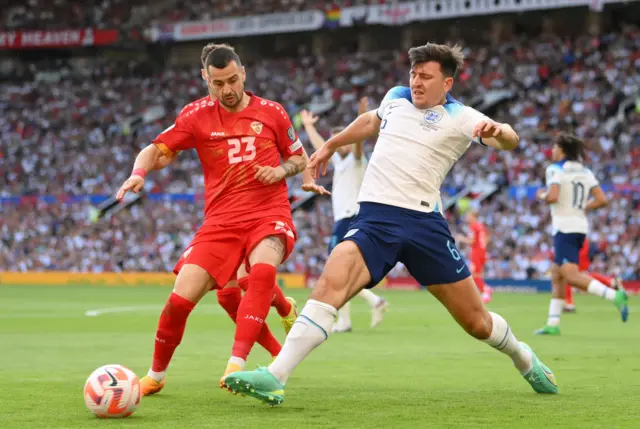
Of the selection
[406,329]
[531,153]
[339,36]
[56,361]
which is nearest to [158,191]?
[339,36]

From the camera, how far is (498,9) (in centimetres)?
3938

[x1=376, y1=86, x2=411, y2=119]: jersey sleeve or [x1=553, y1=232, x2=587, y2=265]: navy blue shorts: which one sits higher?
[x1=376, y1=86, x2=411, y2=119]: jersey sleeve

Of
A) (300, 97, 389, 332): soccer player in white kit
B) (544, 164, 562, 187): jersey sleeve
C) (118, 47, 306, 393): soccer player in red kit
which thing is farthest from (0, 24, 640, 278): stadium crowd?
(118, 47, 306, 393): soccer player in red kit

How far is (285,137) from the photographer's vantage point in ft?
28.8

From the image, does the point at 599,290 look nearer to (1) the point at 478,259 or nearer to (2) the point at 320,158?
(2) the point at 320,158

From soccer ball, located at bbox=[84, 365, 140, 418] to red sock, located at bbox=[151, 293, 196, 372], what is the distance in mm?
1079

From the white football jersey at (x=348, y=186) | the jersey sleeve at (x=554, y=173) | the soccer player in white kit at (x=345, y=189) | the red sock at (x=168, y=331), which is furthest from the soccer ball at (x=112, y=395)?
the jersey sleeve at (x=554, y=173)

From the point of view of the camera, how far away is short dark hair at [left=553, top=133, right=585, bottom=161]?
15.2 metres

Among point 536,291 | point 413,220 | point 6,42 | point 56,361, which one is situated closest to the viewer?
point 413,220

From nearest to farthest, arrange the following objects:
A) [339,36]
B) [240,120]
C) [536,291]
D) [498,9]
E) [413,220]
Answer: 1. [413,220]
2. [240,120]
3. [536,291]
4. [498,9]
5. [339,36]

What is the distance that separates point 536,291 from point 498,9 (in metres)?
12.4

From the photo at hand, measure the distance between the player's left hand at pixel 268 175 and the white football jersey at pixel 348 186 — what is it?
683 centimetres

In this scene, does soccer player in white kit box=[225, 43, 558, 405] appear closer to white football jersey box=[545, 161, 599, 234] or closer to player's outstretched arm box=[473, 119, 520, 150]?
player's outstretched arm box=[473, 119, 520, 150]

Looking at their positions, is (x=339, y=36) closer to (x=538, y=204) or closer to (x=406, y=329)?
(x=538, y=204)
